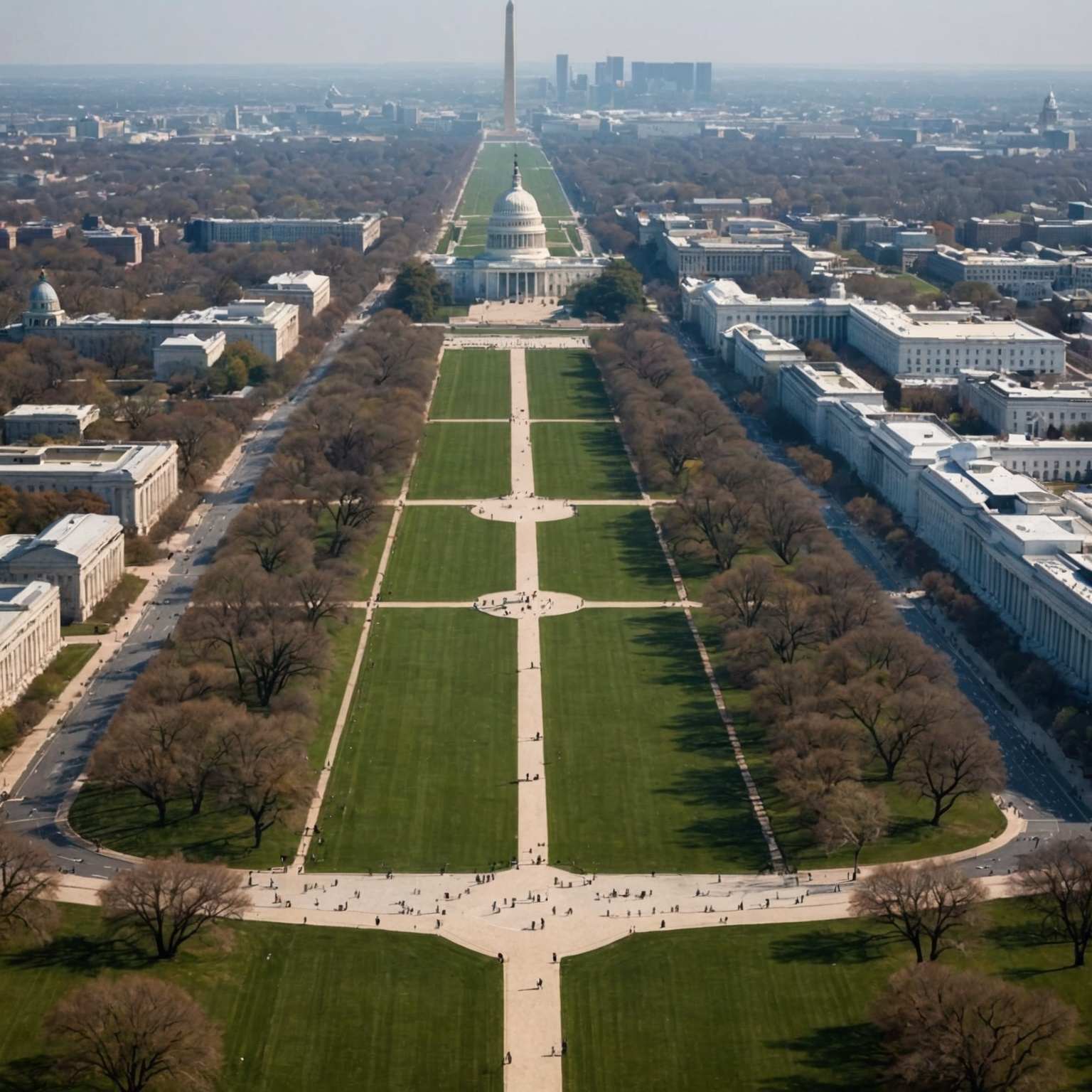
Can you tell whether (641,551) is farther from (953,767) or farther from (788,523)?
(953,767)

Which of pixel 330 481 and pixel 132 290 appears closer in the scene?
pixel 330 481

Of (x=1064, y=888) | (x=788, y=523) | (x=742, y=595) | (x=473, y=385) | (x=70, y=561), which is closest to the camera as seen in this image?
(x=1064, y=888)

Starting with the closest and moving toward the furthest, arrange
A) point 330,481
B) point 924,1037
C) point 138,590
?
point 924,1037
point 138,590
point 330,481

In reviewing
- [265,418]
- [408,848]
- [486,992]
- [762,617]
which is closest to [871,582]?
[762,617]

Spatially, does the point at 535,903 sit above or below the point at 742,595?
below

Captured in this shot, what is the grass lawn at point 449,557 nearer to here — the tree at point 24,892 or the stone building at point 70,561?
the stone building at point 70,561

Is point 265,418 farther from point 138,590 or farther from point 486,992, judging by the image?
point 486,992

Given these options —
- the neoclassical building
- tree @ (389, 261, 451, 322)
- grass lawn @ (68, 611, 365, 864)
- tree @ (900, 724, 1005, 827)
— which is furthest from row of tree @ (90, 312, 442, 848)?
the neoclassical building

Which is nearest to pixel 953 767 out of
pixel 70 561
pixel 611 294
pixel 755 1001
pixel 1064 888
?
pixel 1064 888
